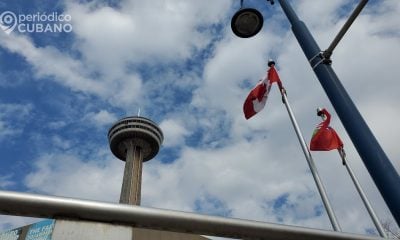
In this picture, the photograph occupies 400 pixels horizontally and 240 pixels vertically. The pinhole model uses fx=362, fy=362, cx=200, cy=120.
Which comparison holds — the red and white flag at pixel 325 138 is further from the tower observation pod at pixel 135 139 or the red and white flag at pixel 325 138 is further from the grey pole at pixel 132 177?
the tower observation pod at pixel 135 139

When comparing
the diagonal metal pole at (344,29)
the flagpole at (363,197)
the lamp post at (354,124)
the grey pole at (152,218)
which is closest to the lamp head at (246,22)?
the lamp post at (354,124)

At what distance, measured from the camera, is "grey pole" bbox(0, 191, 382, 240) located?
1.28 metres

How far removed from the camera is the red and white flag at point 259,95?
29.1 feet

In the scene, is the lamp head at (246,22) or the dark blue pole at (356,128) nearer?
the dark blue pole at (356,128)

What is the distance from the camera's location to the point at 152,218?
1.39 metres

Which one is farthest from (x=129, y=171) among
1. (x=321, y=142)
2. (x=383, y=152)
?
(x=383, y=152)

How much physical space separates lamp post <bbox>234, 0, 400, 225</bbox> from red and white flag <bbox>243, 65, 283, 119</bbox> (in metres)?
2.79

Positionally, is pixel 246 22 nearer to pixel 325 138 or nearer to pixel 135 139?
pixel 325 138

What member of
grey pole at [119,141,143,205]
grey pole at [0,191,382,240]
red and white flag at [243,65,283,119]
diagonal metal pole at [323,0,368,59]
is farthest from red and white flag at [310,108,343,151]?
grey pole at [119,141,143,205]

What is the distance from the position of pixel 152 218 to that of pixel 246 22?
5.50m

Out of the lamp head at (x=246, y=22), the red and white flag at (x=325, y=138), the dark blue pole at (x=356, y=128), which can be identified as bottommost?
the dark blue pole at (x=356, y=128)

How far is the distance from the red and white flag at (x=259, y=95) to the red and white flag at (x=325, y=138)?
4.59 ft

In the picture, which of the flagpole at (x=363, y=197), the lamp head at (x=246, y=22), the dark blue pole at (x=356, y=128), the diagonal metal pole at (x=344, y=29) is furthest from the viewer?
the flagpole at (x=363, y=197)

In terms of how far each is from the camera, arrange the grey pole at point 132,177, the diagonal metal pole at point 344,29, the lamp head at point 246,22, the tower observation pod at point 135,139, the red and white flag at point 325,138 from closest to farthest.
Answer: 1. the diagonal metal pole at point 344,29
2. the lamp head at point 246,22
3. the red and white flag at point 325,138
4. the grey pole at point 132,177
5. the tower observation pod at point 135,139
